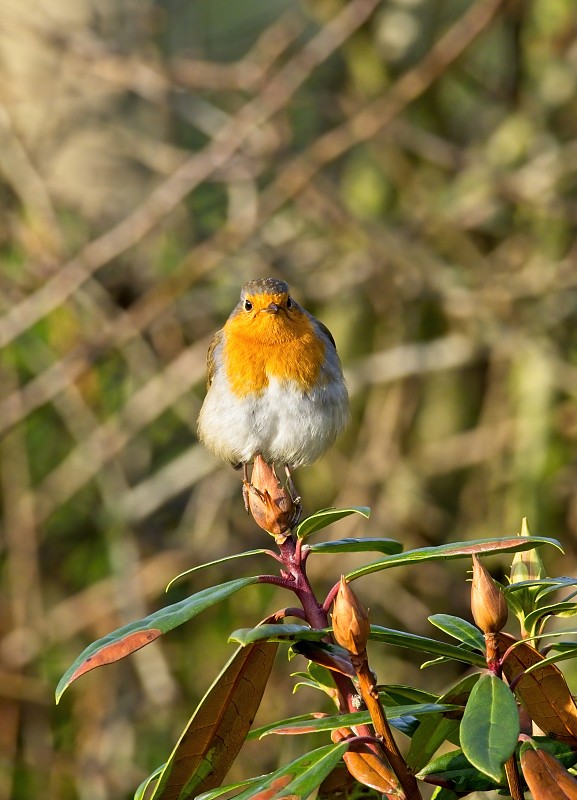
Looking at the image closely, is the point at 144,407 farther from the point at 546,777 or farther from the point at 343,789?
the point at 546,777

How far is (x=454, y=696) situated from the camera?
4.84ft

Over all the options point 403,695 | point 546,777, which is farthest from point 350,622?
point 403,695

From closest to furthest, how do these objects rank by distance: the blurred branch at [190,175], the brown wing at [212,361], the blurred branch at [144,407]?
1. the brown wing at [212,361]
2. the blurred branch at [190,175]
3. the blurred branch at [144,407]

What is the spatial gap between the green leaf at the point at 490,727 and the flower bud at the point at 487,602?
0.25 ft

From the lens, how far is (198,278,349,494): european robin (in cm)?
298

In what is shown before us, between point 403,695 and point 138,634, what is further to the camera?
point 403,695

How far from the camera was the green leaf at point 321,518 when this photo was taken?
1517mm

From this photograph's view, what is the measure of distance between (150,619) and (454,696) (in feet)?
1.40

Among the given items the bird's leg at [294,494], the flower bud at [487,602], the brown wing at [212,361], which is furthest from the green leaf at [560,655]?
the brown wing at [212,361]

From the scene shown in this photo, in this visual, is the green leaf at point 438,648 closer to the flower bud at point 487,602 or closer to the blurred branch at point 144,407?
the flower bud at point 487,602

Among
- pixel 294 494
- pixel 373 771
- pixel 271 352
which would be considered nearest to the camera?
pixel 373 771

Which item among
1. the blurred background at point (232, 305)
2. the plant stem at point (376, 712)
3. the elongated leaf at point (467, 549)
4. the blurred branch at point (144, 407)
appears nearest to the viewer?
the plant stem at point (376, 712)

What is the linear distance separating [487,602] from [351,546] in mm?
367

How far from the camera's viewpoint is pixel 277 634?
1.26 m
